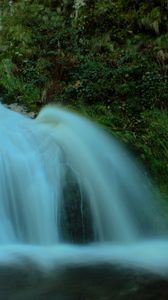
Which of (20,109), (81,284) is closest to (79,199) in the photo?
(81,284)

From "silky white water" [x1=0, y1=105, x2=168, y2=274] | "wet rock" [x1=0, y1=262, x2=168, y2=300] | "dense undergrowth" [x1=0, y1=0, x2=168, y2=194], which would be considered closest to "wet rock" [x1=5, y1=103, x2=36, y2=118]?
"dense undergrowth" [x1=0, y1=0, x2=168, y2=194]

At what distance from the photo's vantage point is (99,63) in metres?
10.1

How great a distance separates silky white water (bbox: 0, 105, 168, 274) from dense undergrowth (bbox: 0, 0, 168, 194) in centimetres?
41

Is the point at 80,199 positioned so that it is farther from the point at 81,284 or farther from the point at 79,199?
the point at 81,284

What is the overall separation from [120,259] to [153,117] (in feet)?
9.22

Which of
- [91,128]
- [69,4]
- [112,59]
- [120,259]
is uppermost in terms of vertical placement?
[69,4]

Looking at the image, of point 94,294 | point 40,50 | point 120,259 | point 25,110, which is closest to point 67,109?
point 25,110

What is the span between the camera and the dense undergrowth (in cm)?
859

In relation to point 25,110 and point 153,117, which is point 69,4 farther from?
point 153,117

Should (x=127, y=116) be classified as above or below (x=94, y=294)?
above

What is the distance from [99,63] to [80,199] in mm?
3617

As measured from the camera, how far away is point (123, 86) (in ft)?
30.7

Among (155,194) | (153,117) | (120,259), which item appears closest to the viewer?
(120,259)

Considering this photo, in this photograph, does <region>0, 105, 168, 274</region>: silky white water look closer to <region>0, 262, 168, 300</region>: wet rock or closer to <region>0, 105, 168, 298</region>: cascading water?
<region>0, 105, 168, 298</region>: cascading water
